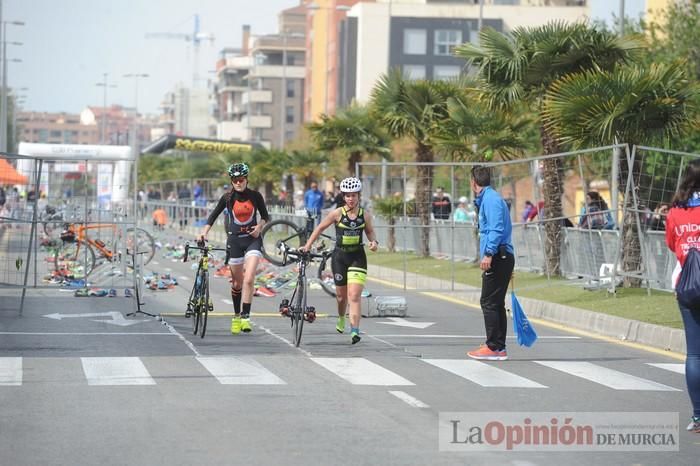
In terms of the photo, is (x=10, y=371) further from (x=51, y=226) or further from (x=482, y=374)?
(x=51, y=226)

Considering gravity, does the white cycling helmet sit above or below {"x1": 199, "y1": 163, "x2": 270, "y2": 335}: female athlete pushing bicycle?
above

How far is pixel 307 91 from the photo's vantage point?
139500 mm

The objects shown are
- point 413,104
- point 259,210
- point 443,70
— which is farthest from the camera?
point 443,70

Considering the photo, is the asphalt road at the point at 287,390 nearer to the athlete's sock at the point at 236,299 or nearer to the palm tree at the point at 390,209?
the athlete's sock at the point at 236,299

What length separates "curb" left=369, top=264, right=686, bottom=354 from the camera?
55.1 ft

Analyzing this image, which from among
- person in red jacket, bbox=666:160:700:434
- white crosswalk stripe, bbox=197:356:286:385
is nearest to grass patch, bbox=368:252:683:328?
white crosswalk stripe, bbox=197:356:286:385

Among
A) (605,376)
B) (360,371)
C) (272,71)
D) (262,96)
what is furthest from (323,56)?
(360,371)

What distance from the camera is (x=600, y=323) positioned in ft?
62.2

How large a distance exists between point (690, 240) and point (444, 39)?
9778 cm

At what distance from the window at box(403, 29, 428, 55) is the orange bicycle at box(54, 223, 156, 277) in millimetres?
85333

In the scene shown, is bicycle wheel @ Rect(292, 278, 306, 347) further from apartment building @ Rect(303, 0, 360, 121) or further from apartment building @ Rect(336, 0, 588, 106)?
apartment building @ Rect(303, 0, 360, 121)

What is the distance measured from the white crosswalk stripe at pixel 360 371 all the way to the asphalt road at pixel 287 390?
21 millimetres

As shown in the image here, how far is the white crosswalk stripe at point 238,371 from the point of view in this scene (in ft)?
39.8

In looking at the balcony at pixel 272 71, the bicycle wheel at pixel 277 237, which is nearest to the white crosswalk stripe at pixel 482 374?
the bicycle wheel at pixel 277 237
